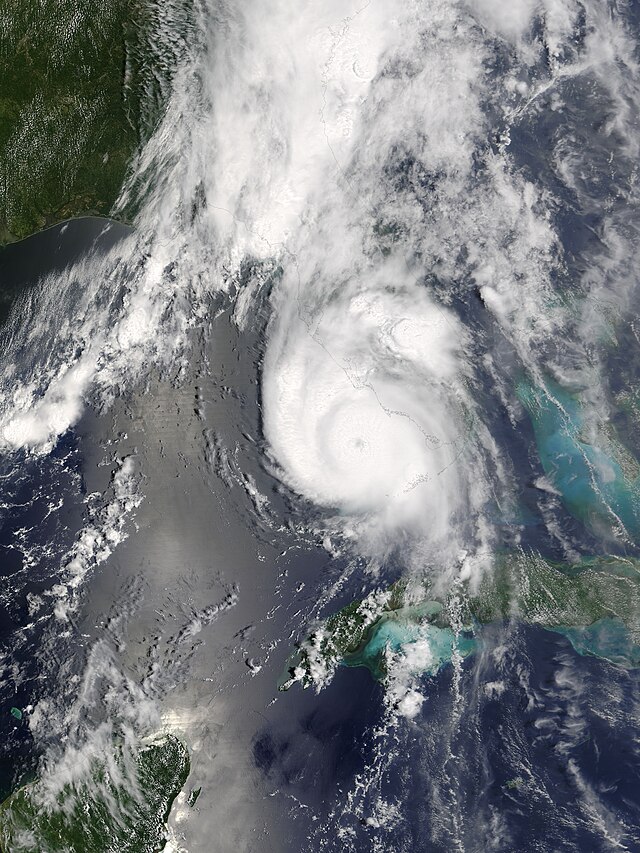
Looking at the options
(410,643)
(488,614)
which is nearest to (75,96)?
(410,643)

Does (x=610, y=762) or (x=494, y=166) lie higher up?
(x=494, y=166)

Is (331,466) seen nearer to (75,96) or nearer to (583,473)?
(583,473)

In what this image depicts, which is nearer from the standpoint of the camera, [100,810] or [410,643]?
[100,810]

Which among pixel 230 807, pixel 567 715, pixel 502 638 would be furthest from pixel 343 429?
pixel 230 807

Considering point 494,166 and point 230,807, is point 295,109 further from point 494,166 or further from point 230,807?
point 230,807

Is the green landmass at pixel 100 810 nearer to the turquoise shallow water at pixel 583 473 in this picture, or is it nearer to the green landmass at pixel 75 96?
the turquoise shallow water at pixel 583 473

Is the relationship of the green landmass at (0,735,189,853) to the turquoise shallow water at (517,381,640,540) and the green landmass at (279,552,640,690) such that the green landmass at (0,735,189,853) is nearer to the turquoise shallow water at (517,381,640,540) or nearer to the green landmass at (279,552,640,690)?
the green landmass at (279,552,640,690)
